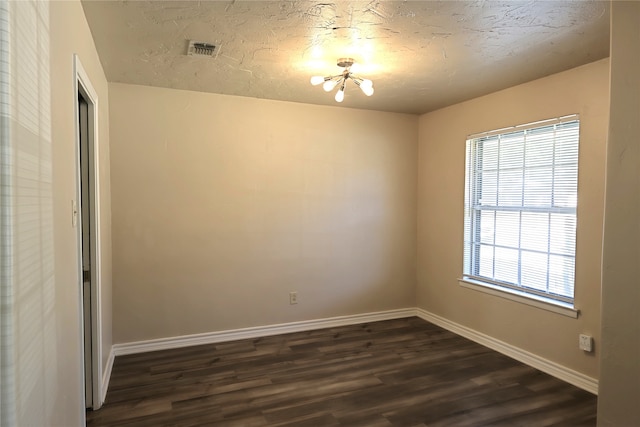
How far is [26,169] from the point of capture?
1.09m

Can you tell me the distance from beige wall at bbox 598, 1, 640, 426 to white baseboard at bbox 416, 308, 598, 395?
1678mm

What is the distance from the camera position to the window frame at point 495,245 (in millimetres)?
3082

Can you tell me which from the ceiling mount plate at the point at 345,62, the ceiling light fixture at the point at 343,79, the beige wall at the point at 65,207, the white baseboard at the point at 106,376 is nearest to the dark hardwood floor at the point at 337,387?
the white baseboard at the point at 106,376

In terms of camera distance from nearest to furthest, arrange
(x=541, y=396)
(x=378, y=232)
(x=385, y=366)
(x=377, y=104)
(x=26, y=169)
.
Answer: (x=26, y=169) < (x=541, y=396) < (x=385, y=366) < (x=377, y=104) < (x=378, y=232)

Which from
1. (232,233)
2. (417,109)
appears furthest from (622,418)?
(417,109)

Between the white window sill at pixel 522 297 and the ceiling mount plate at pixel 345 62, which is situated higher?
the ceiling mount plate at pixel 345 62

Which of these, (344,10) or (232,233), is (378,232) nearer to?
(232,233)

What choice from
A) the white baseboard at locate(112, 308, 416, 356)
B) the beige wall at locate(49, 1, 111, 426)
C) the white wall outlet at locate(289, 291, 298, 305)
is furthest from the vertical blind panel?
the white wall outlet at locate(289, 291, 298, 305)

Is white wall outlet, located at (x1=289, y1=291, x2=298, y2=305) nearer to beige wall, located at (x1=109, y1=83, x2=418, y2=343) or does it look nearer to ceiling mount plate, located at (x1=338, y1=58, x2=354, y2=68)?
beige wall, located at (x1=109, y1=83, x2=418, y2=343)

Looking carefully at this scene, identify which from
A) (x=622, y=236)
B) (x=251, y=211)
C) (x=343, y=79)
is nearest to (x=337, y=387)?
(x=251, y=211)

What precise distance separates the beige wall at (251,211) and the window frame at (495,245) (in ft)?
2.67

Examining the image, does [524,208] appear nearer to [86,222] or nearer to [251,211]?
[251,211]

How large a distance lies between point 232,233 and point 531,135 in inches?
111

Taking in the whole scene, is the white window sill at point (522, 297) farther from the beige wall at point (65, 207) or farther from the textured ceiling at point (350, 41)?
the beige wall at point (65, 207)
